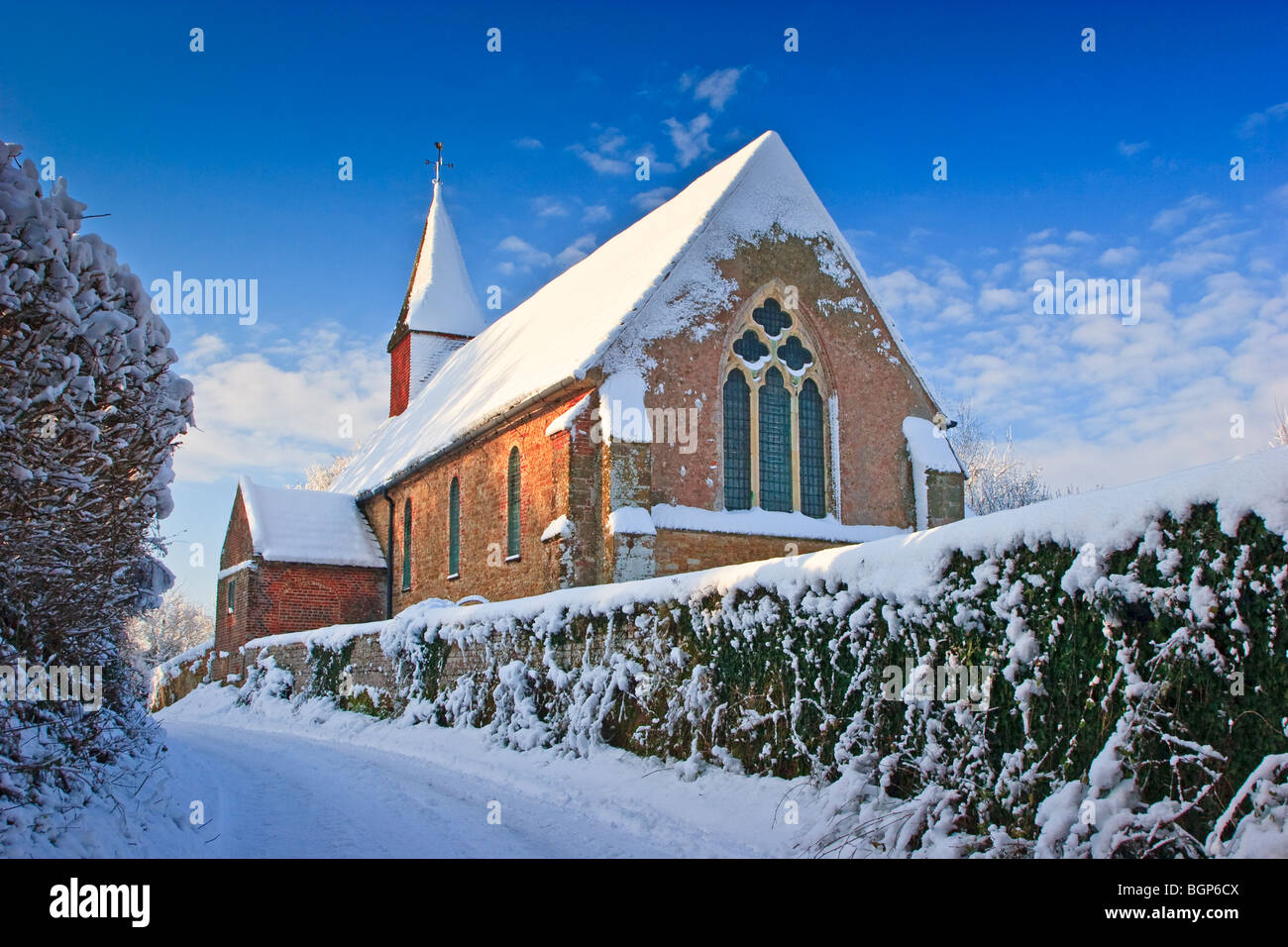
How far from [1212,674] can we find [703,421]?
12778mm

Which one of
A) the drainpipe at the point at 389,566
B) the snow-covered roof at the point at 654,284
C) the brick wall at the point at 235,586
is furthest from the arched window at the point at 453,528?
the brick wall at the point at 235,586

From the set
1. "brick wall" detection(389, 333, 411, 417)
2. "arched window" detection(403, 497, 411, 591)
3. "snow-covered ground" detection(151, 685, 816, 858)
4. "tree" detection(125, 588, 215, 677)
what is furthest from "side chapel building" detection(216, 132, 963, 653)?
"tree" detection(125, 588, 215, 677)

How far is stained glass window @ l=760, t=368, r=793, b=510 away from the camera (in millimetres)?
18109

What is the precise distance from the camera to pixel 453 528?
22578 millimetres

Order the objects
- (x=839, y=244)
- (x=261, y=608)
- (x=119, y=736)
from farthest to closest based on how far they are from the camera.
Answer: (x=261, y=608) → (x=839, y=244) → (x=119, y=736)

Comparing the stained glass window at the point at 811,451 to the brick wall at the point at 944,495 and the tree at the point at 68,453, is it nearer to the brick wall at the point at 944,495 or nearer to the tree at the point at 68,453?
the brick wall at the point at 944,495

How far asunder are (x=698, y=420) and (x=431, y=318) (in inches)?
856

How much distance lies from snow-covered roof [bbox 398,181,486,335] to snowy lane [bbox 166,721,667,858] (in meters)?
26.1

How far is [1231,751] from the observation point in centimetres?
498

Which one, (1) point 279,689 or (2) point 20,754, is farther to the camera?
(1) point 279,689

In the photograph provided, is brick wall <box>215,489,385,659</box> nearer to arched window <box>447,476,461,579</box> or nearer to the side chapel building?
the side chapel building
